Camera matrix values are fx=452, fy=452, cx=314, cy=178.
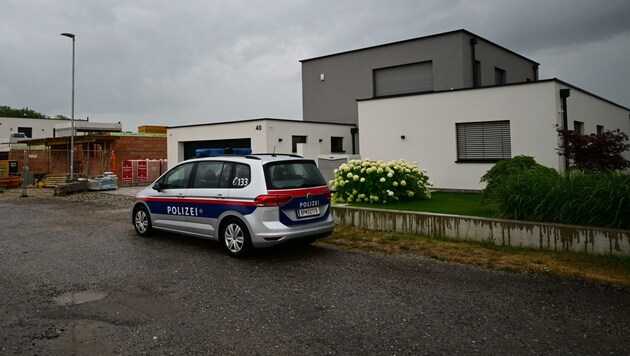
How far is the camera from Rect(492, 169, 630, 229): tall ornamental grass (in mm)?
6934

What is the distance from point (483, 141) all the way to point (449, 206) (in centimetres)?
521

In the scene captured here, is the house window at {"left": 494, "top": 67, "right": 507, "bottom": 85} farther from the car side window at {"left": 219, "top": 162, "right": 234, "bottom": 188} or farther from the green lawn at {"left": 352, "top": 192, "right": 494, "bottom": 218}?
the car side window at {"left": 219, "top": 162, "right": 234, "bottom": 188}

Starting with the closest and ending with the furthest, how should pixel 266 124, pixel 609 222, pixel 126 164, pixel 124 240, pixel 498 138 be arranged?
pixel 609 222, pixel 124 240, pixel 498 138, pixel 266 124, pixel 126 164

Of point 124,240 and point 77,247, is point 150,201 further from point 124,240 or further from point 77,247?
point 77,247

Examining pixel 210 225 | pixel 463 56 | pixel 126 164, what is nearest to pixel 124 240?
pixel 210 225

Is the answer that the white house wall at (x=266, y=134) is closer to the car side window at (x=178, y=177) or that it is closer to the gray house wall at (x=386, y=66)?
the gray house wall at (x=386, y=66)

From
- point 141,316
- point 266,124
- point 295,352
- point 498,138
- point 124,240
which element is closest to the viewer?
point 295,352

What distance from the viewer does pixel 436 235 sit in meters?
8.59

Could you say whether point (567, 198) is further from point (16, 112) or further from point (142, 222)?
point (16, 112)

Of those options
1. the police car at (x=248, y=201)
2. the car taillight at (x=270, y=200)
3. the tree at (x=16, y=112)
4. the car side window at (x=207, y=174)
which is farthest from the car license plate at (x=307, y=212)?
the tree at (x=16, y=112)

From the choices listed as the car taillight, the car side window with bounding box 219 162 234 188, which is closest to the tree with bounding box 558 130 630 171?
the car taillight

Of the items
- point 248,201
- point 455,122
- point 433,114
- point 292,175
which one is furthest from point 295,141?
point 248,201

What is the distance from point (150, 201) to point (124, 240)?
914 mm

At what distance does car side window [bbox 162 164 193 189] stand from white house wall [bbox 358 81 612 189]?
9527 millimetres
